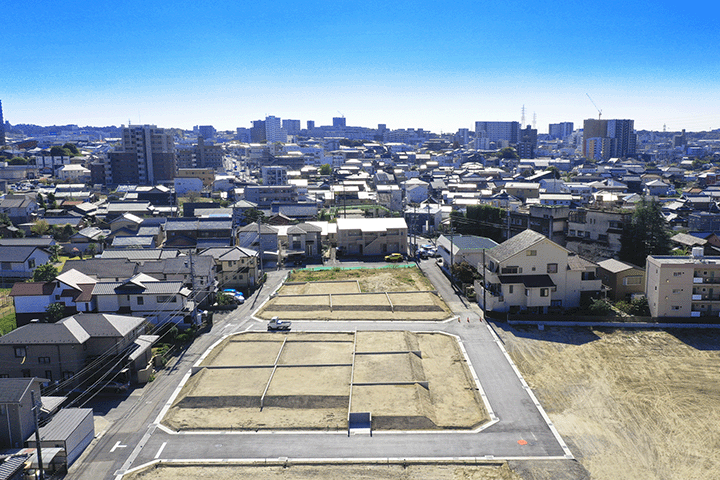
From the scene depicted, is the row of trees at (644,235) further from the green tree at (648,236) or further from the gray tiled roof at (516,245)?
the gray tiled roof at (516,245)

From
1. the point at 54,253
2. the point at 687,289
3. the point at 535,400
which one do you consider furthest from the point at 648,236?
the point at 54,253

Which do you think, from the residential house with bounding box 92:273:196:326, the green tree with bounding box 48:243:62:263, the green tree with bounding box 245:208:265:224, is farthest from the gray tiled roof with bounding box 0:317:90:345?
the green tree with bounding box 245:208:265:224

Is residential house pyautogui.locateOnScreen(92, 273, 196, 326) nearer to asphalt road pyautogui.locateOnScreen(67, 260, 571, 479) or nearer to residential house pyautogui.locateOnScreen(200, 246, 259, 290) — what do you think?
asphalt road pyautogui.locateOnScreen(67, 260, 571, 479)

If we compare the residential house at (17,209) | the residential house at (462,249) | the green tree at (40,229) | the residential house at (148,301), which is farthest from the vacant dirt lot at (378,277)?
the residential house at (17,209)

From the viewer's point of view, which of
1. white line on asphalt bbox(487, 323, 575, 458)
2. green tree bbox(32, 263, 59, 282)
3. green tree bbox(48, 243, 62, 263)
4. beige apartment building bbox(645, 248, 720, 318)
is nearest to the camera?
white line on asphalt bbox(487, 323, 575, 458)

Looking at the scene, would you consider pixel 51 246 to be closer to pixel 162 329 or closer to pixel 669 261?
pixel 162 329

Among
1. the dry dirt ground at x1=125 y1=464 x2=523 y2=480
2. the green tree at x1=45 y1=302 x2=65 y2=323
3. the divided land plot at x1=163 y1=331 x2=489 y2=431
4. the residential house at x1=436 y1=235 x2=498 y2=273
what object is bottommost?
the dry dirt ground at x1=125 y1=464 x2=523 y2=480
